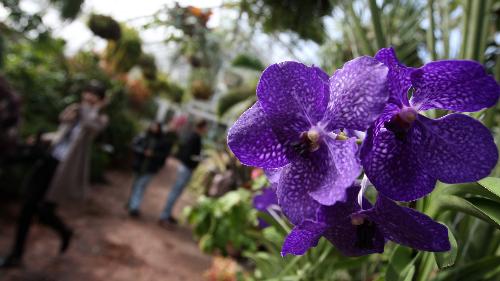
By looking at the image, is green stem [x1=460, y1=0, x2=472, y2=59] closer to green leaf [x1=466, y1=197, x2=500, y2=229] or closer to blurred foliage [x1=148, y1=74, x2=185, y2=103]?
green leaf [x1=466, y1=197, x2=500, y2=229]

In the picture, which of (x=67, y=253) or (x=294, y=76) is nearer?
(x=294, y=76)

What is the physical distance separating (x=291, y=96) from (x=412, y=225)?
0.17 meters

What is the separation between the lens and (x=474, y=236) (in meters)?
0.73

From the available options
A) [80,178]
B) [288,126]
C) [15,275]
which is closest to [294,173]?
[288,126]

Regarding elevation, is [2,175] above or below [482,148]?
below

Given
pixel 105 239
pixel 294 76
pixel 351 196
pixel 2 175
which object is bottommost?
pixel 105 239

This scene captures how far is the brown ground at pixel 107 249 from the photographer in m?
2.80

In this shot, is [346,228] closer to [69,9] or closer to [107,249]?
[107,249]

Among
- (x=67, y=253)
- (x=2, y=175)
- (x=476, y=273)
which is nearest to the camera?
(x=476, y=273)

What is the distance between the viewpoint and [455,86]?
1.13ft

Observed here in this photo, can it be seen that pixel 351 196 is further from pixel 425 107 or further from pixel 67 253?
pixel 67 253

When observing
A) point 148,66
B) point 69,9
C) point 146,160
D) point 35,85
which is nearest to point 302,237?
point 146,160

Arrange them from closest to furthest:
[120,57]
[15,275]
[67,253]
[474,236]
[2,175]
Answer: [474,236], [15,275], [67,253], [2,175], [120,57]

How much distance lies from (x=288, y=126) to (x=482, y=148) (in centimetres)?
17
